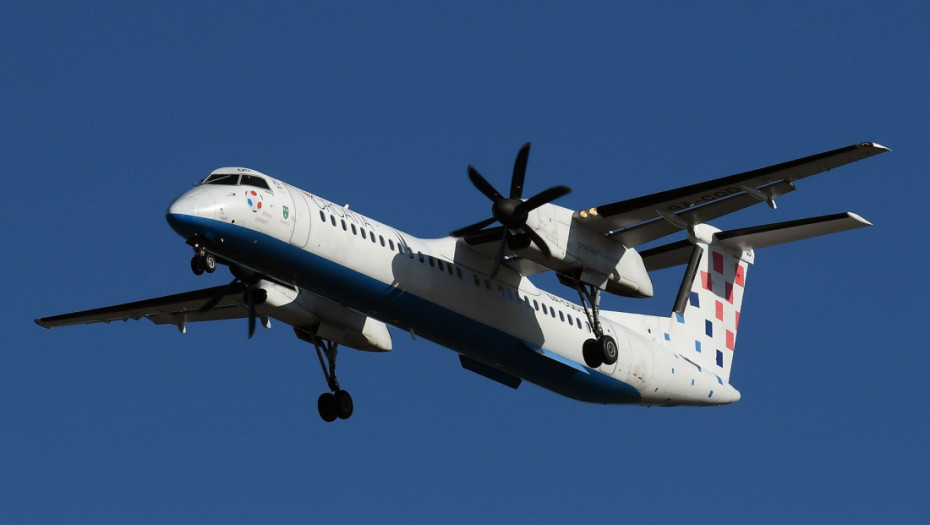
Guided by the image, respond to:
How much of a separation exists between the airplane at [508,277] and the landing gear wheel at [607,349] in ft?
0.08

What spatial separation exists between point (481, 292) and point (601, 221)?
2.48 m

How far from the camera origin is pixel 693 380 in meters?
26.4

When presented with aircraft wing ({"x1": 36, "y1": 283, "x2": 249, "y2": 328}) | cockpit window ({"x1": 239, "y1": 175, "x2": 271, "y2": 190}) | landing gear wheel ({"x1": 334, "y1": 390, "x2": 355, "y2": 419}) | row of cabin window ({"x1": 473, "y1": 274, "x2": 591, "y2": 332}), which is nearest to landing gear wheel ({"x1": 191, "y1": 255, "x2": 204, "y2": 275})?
cockpit window ({"x1": 239, "y1": 175, "x2": 271, "y2": 190})

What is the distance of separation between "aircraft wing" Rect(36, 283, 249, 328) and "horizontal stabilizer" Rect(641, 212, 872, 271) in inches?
330

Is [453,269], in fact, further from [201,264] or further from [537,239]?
[201,264]

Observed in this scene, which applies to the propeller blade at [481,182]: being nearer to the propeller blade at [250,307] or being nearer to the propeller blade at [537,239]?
the propeller blade at [537,239]

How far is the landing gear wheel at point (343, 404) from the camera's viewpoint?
2598 cm

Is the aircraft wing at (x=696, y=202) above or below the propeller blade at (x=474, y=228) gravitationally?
above

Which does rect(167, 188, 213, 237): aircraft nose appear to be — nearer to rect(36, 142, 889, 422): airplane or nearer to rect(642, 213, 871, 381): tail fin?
rect(36, 142, 889, 422): airplane

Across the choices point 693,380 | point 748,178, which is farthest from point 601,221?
point 693,380

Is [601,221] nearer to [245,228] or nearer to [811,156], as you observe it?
[811,156]

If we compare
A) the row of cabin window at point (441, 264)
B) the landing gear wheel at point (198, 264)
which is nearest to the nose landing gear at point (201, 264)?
the landing gear wheel at point (198, 264)

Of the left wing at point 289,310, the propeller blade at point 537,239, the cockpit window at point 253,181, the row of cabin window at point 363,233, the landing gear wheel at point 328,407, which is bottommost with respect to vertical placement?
the landing gear wheel at point 328,407

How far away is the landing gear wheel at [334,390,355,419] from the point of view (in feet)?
85.3
